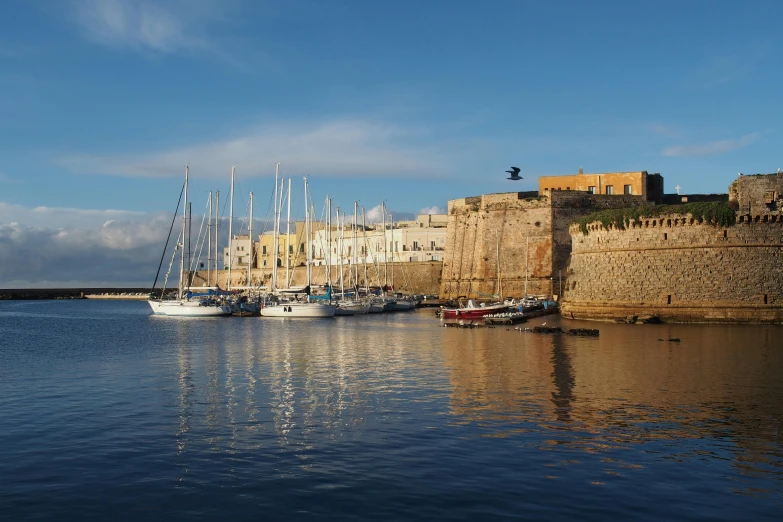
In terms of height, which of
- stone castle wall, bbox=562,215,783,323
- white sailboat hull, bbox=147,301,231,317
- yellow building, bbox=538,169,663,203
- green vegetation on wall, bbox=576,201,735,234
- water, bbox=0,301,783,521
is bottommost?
Result: water, bbox=0,301,783,521

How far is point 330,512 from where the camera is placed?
806cm

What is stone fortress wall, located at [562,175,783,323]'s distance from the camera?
107ft

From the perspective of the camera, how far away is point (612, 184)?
5578 centimetres

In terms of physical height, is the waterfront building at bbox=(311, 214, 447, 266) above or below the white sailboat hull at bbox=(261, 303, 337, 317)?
above

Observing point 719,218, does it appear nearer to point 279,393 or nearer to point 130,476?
point 279,393

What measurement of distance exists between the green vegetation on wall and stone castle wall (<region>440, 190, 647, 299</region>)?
44.9 feet

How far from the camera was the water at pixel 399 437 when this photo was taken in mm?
8352

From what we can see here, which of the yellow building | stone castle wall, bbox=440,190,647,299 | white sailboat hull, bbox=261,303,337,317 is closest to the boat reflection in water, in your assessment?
white sailboat hull, bbox=261,303,337,317

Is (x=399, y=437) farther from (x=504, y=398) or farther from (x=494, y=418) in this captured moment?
(x=504, y=398)

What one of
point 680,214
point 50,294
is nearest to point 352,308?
point 680,214

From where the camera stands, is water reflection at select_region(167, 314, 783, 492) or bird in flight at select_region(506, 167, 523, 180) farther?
bird in flight at select_region(506, 167, 523, 180)

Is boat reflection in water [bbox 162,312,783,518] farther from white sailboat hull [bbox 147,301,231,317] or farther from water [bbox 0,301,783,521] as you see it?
white sailboat hull [bbox 147,301,231,317]

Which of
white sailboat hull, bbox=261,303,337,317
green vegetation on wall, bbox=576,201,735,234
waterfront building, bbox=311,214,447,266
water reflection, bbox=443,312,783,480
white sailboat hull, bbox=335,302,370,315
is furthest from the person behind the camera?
waterfront building, bbox=311,214,447,266

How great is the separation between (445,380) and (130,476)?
361 inches
